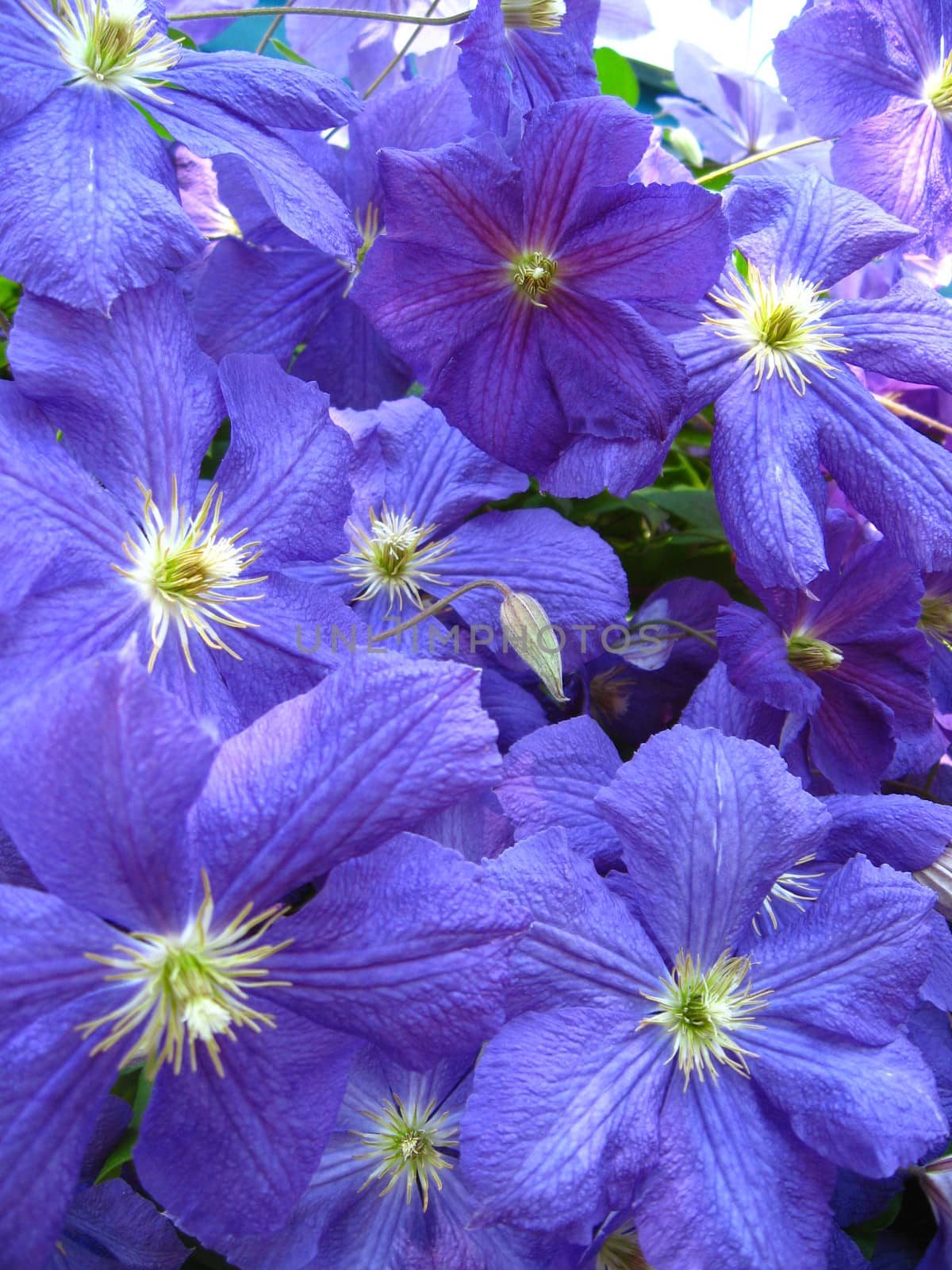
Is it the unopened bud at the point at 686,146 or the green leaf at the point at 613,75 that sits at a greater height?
the green leaf at the point at 613,75

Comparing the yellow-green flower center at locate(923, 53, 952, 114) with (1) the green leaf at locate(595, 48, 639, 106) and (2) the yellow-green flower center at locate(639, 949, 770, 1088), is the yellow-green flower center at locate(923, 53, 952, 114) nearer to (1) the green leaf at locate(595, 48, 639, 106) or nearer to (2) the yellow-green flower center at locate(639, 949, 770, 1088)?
(1) the green leaf at locate(595, 48, 639, 106)

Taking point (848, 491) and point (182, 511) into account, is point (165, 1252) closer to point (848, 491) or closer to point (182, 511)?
point (182, 511)

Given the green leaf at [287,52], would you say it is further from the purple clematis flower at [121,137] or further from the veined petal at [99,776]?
the veined petal at [99,776]

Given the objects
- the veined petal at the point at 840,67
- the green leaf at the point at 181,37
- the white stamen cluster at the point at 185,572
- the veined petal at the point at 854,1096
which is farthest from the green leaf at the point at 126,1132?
the veined petal at the point at 840,67

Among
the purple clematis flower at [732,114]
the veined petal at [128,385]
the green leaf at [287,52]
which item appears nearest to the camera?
the veined petal at [128,385]

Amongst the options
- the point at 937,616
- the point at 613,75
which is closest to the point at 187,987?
the point at 937,616

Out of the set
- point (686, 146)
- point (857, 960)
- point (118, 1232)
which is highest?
point (686, 146)

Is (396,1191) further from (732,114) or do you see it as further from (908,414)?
(732,114)
